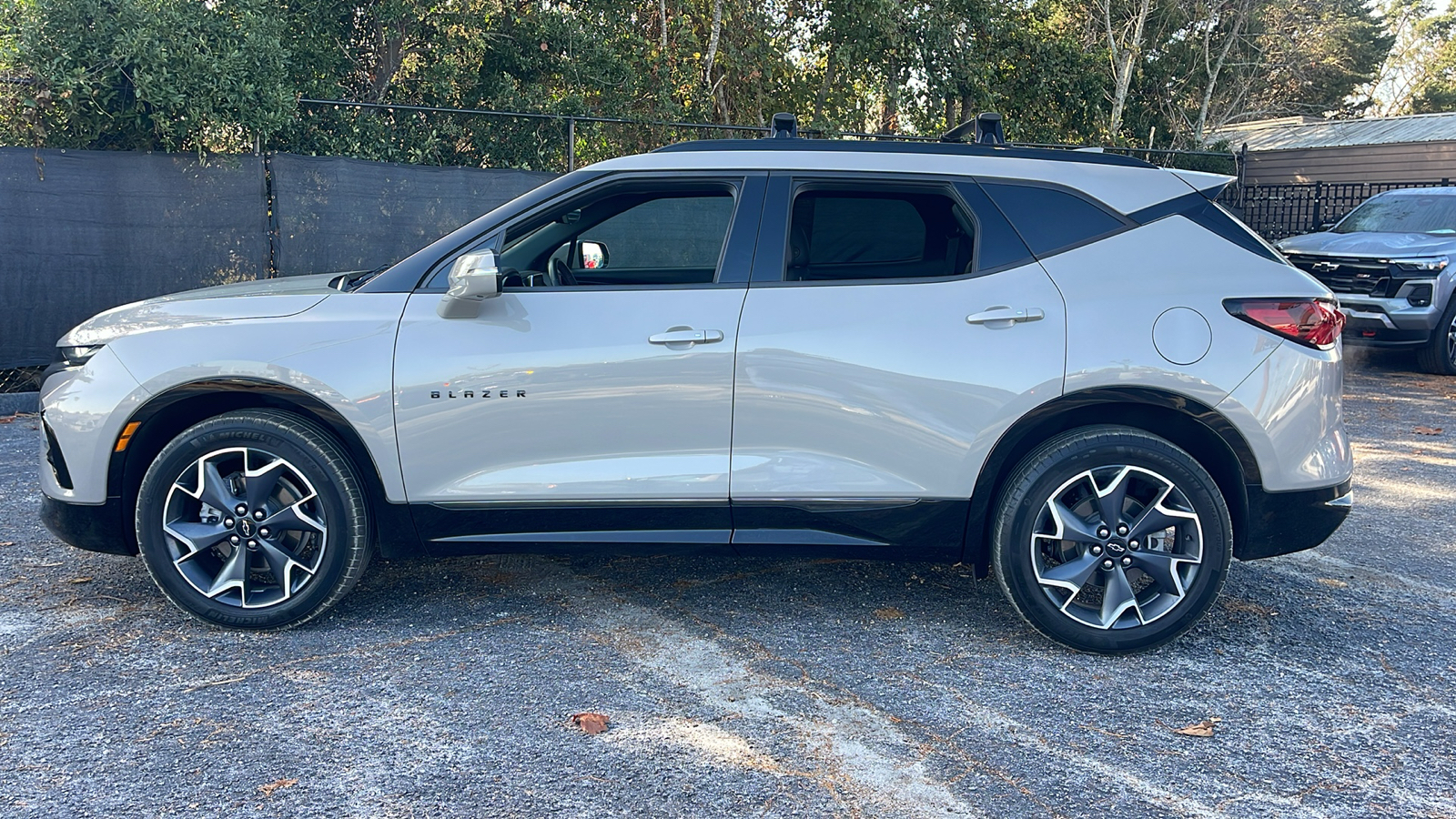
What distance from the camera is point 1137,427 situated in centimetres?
390

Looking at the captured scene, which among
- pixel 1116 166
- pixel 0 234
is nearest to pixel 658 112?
pixel 0 234

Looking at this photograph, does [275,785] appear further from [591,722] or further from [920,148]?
[920,148]

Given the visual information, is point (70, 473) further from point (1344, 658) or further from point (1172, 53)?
point (1172, 53)

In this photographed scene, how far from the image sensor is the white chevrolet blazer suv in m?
3.76

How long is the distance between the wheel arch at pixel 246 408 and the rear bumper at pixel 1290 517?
3006mm

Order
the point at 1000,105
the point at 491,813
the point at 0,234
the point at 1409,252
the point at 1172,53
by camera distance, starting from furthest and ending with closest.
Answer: the point at 1172,53
the point at 1000,105
the point at 1409,252
the point at 0,234
the point at 491,813

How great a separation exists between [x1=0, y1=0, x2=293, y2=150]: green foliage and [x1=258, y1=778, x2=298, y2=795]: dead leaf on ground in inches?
294

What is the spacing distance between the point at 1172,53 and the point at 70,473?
96.9 feet

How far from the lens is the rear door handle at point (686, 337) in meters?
3.79

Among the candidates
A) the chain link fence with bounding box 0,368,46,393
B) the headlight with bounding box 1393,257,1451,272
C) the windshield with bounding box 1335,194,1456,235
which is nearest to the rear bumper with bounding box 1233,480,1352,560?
the headlight with bounding box 1393,257,1451,272

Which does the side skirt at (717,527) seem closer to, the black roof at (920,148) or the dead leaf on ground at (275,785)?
the dead leaf on ground at (275,785)

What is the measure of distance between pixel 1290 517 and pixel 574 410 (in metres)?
2.54

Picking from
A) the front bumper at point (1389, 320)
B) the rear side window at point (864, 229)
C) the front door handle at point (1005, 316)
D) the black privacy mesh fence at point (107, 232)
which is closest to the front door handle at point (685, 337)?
the rear side window at point (864, 229)

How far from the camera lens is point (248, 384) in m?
3.91
